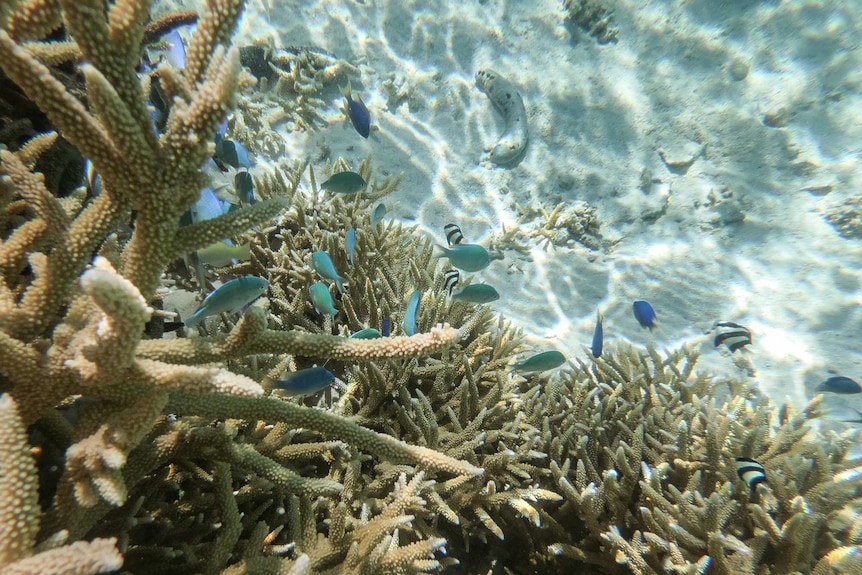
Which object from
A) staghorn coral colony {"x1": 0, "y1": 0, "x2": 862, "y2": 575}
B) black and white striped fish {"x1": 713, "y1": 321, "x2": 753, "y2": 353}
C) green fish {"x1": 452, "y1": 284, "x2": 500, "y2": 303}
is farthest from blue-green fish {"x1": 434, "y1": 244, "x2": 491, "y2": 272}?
Answer: black and white striped fish {"x1": 713, "y1": 321, "x2": 753, "y2": 353}

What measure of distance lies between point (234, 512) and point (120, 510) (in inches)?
15.8

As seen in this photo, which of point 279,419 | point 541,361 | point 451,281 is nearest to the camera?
point 279,419

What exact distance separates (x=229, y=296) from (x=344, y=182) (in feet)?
5.82

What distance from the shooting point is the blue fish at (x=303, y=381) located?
2.12 m

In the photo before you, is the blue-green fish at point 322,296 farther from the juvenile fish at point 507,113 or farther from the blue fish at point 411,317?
the juvenile fish at point 507,113

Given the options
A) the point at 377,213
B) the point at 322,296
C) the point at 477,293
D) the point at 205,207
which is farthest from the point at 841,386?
the point at 205,207

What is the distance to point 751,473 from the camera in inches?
97.6

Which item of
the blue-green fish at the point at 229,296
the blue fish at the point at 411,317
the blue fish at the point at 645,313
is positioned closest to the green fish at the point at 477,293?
the blue fish at the point at 411,317

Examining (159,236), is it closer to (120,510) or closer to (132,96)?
(132,96)

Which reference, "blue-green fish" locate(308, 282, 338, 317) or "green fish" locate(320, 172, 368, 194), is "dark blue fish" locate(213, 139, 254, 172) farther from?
"blue-green fish" locate(308, 282, 338, 317)

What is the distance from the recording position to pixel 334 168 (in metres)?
5.42

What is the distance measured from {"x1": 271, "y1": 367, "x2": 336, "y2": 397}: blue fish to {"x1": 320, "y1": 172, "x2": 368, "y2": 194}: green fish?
195cm

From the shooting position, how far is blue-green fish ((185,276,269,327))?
212 centimetres

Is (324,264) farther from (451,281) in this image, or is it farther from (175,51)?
(175,51)
